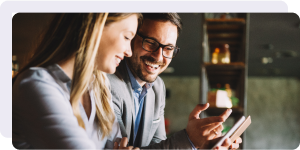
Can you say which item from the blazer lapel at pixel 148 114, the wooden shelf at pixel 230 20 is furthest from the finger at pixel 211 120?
the wooden shelf at pixel 230 20

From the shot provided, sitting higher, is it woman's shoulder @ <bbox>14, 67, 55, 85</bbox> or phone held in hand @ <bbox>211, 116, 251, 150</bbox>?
woman's shoulder @ <bbox>14, 67, 55, 85</bbox>

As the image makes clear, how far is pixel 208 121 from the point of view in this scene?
119cm

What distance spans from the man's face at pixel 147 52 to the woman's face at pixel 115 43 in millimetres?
49

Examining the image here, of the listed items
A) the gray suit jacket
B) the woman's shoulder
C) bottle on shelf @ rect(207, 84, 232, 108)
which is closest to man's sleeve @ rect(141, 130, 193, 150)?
the gray suit jacket

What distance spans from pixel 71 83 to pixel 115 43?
0.83 feet

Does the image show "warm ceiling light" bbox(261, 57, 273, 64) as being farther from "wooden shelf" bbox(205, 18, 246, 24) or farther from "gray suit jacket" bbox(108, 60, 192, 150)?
"gray suit jacket" bbox(108, 60, 192, 150)

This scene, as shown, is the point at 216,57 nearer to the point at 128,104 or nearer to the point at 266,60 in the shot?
the point at 128,104

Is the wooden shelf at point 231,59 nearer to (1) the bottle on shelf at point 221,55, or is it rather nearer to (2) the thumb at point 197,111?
(1) the bottle on shelf at point 221,55

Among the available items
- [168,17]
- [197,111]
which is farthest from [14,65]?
[197,111]

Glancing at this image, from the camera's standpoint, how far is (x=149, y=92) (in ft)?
4.36

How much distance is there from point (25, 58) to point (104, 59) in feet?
1.09

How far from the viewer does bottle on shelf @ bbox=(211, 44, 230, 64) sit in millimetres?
1779
